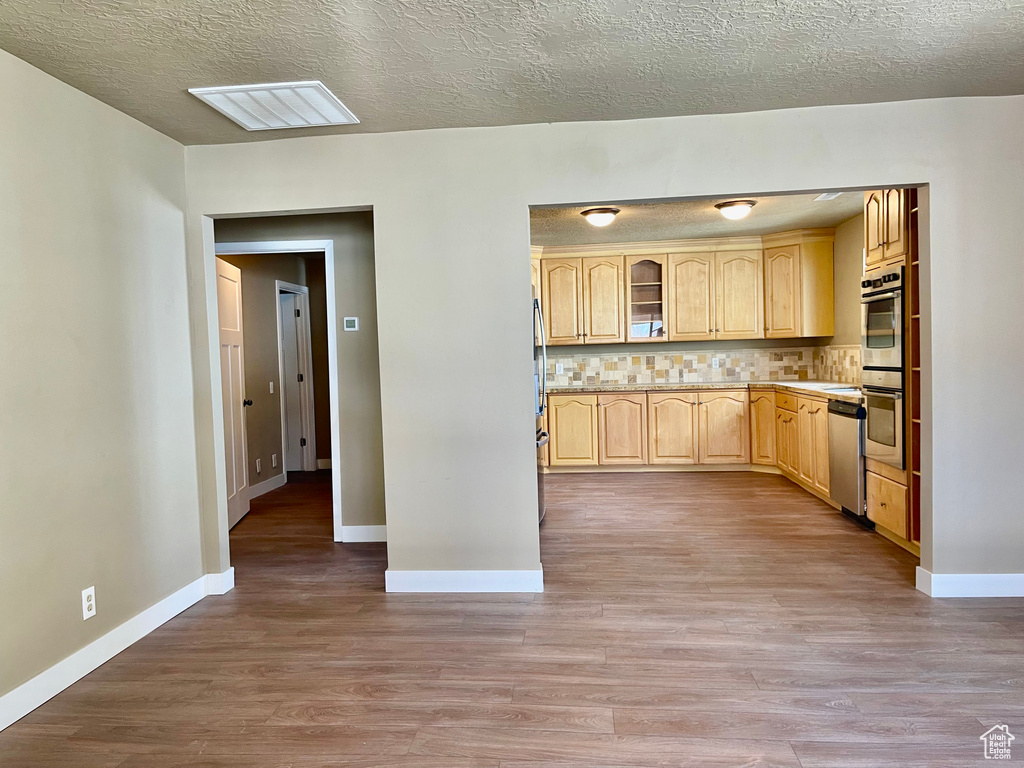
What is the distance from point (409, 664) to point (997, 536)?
2761 millimetres

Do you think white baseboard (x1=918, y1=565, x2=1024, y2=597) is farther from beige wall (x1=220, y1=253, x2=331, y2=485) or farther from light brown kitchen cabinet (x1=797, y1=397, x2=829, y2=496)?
beige wall (x1=220, y1=253, x2=331, y2=485)

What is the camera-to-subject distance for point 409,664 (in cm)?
244

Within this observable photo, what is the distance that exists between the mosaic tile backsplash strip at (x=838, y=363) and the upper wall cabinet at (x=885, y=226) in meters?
1.71

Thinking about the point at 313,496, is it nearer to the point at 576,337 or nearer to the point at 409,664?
the point at 576,337

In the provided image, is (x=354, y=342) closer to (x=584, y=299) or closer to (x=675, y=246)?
(x=584, y=299)

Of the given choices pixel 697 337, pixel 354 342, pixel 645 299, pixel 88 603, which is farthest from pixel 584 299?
pixel 88 603

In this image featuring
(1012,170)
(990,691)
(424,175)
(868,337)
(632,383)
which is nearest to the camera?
(990,691)

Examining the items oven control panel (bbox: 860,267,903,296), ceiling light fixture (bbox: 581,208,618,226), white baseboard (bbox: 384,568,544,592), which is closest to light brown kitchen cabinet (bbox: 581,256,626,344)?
ceiling light fixture (bbox: 581,208,618,226)

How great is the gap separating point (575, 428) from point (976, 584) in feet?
12.2

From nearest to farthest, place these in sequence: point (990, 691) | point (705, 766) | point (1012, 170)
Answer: point (705, 766) → point (990, 691) → point (1012, 170)

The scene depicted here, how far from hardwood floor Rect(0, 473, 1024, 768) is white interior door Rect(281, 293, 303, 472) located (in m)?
3.39

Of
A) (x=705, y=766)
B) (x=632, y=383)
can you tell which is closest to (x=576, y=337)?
(x=632, y=383)

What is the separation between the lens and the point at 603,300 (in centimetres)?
644

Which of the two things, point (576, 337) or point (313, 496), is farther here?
point (576, 337)
